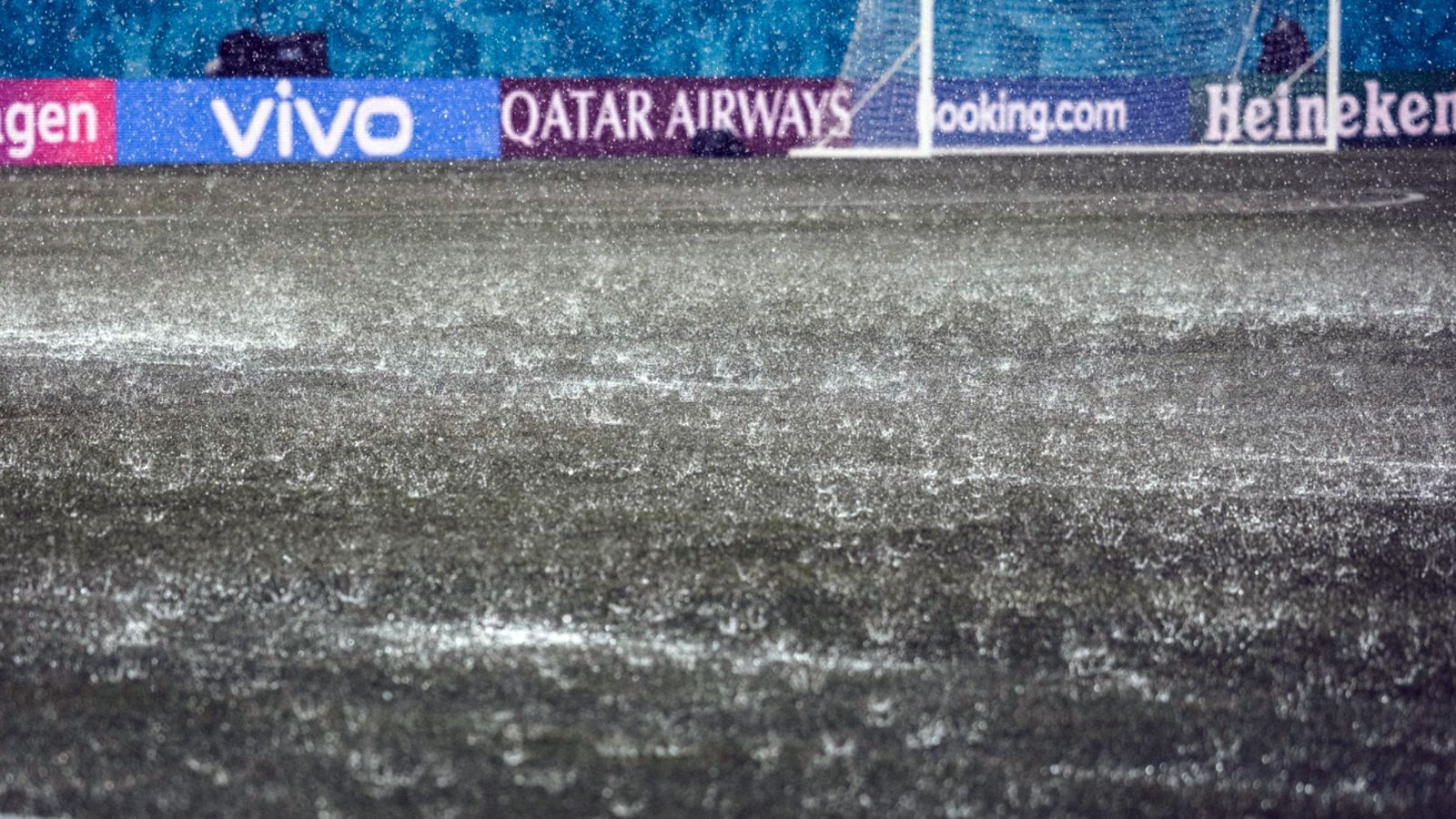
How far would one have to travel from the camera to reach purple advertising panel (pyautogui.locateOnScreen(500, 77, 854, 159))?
1836 centimetres

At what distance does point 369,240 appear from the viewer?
9453 millimetres

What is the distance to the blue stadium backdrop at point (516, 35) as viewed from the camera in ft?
74.4

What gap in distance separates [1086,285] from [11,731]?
5.88 m

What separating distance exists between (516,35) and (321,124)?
7.32 metres

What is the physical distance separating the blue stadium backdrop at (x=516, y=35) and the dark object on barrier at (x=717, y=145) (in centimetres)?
475

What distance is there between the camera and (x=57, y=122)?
16766 mm

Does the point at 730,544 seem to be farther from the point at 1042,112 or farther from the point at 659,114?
the point at 659,114

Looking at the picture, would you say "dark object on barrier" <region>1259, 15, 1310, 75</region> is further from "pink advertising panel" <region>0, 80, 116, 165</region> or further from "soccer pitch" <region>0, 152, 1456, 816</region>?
"pink advertising panel" <region>0, 80, 116, 165</region>

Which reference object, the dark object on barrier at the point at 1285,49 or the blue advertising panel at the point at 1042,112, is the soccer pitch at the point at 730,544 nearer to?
the dark object on barrier at the point at 1285,49

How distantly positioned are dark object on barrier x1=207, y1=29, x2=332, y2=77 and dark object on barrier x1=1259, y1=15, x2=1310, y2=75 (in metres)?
9.46

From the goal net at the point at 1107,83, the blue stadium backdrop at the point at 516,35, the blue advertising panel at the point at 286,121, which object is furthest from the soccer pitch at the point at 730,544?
the blue stadium backdrop at the point at 516,35

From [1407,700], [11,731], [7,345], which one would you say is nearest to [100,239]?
[7,345]

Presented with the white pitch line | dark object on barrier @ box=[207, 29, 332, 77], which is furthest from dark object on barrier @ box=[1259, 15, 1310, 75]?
the white pitch line

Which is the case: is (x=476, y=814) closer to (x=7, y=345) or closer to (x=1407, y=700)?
(x=1407, y=700)
